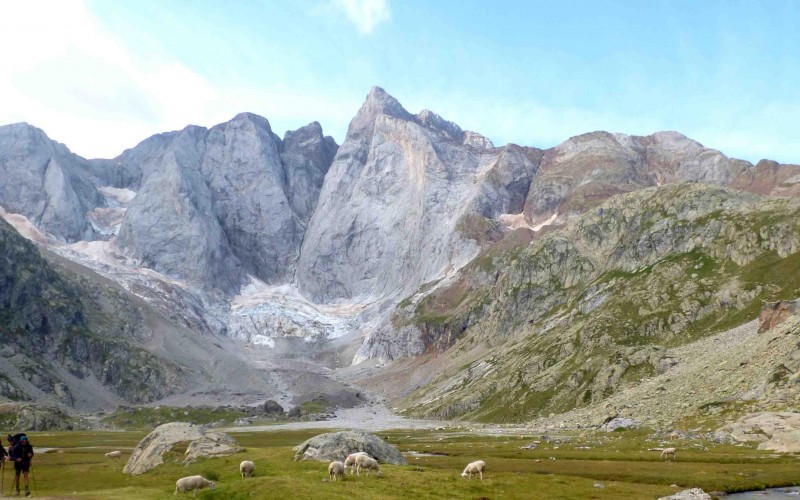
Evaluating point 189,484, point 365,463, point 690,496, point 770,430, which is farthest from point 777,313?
point 189,484

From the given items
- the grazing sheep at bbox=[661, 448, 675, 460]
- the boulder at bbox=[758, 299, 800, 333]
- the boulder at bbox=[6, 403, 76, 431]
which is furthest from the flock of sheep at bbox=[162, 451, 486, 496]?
the boulder at bbox=[6, 403, 76, 431]

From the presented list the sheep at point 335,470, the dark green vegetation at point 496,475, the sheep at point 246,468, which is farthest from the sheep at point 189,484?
the sheep at point 335,470

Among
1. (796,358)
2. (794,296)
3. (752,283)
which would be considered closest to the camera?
(796,358)

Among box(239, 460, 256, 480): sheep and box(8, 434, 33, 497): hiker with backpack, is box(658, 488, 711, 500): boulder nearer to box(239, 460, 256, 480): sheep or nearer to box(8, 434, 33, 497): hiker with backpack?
box(239, 460, 256, 480): sheep

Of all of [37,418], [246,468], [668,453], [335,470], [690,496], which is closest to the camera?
[690,496]

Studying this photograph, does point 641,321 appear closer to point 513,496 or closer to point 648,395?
point 648,395

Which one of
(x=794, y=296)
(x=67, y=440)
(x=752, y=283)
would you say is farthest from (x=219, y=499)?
(x=752, y=283)

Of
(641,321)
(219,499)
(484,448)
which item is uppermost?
(641,321)

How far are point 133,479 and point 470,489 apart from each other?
116 ft

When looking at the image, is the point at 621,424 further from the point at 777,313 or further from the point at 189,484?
the point at 189,484

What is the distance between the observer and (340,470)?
48250 millimetres

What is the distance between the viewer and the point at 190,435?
229 feet

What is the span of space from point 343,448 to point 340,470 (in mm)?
12697

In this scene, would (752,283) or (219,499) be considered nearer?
(219,499)
